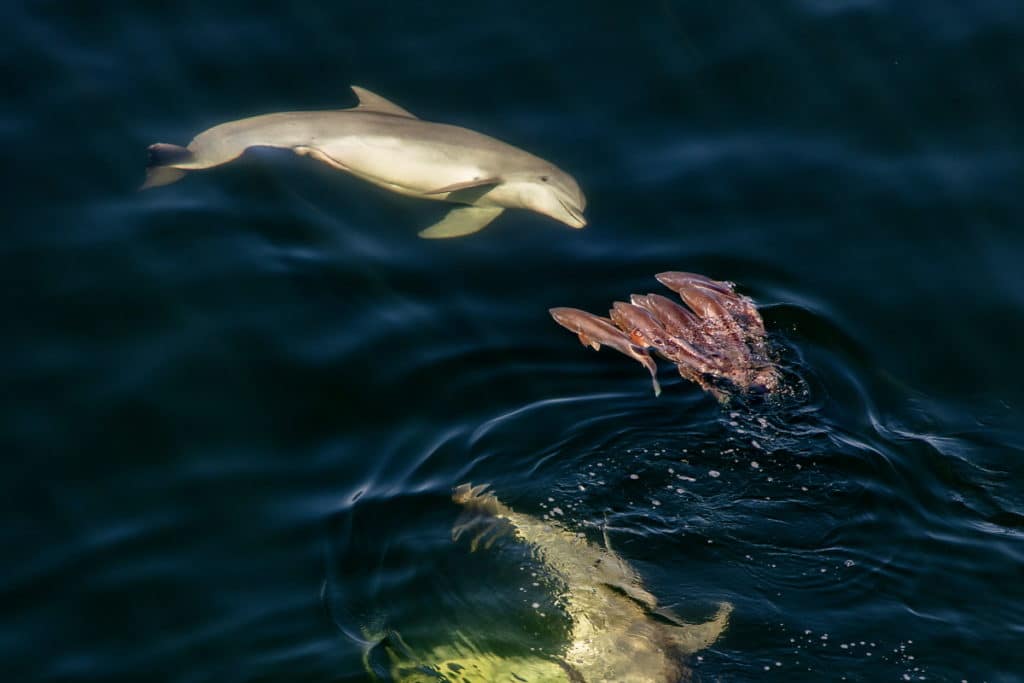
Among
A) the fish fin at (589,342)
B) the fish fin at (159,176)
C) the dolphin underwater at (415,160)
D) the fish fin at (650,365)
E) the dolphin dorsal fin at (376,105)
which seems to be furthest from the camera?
the dolphin dorsal fin at (376,105)

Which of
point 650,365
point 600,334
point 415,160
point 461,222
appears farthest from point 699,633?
point 415,160

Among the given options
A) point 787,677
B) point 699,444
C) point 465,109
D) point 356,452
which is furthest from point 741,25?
point 787,677

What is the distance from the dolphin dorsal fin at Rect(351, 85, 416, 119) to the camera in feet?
23.1

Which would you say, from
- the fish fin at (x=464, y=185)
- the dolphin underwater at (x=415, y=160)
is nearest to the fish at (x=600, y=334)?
the dolphin underwater at (x=415, y=160)

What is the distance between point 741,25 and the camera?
26.5ft

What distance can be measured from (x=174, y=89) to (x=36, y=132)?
0.90 m

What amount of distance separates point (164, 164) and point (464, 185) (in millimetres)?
1715

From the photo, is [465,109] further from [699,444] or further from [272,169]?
[699,444]

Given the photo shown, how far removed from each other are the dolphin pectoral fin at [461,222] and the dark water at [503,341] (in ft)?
0.26

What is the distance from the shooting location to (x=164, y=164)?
6.61m

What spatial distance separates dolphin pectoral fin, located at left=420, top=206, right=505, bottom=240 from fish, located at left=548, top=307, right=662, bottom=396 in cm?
105

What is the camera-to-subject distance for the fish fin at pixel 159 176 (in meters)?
6.55

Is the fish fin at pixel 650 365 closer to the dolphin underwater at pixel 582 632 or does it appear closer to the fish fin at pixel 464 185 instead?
the dolphin underwater at pixel 582 632

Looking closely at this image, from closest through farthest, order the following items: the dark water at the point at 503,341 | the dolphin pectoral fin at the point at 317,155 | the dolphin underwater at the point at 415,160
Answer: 1. the dark water at the point at 503,341
2. the dolphin underwater at the point at 415,160
3. the dolphin pectoral fin at the point at 317,155
